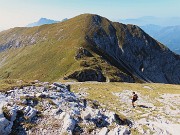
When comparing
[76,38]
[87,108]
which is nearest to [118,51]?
[76,38]

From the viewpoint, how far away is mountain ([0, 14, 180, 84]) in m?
116

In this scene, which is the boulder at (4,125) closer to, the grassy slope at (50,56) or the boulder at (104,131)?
the boulder at (104,131)

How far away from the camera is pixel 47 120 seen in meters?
24.2

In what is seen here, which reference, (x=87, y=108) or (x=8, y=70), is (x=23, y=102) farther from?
(x=8, y=70)

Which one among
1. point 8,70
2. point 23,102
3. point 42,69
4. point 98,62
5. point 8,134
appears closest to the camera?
point 8,134

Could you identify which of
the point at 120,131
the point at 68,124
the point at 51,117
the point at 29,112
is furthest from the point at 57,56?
the point at 120,131

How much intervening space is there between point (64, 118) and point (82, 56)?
338 feet

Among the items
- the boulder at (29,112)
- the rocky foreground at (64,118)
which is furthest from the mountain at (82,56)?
the boulder at (29,112)

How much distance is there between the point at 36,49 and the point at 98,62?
6036 cm

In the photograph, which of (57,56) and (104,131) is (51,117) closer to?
(104,131)

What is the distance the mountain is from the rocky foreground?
7375 centimetres

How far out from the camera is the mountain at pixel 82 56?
381 ft

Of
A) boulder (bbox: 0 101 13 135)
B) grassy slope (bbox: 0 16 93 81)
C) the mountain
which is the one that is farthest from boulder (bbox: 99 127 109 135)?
grassy slope (bbox: 0 16 93 81)

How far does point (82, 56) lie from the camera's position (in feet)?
416
